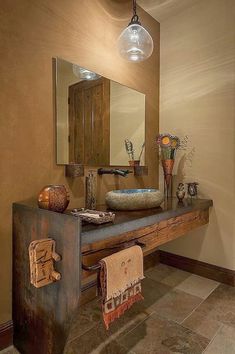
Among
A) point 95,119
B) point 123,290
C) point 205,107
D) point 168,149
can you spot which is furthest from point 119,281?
point 205,107

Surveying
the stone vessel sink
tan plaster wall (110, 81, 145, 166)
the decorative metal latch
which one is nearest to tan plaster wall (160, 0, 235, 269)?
tan plaster wall (110, 81, 145, 166)

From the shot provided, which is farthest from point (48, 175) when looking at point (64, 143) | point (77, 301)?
point (77, 301)

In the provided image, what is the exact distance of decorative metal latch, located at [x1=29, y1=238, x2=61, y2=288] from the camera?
1.13m

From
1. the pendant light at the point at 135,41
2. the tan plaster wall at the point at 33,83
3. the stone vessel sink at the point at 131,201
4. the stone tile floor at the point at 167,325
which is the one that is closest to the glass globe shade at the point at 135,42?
the pendant light at the point at 135,41

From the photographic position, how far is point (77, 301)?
1096 mm

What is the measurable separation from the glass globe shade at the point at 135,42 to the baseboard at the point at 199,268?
204 centimetres

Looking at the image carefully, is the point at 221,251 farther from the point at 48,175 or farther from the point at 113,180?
the point at 48,175

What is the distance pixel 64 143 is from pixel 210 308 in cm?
173

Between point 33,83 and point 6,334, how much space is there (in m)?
1.60

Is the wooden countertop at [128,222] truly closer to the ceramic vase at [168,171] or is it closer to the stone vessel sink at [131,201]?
the stone vessel sink at [131,201]

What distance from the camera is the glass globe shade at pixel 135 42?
1.79 meters

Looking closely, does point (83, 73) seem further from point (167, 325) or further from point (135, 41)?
point (167, 325)

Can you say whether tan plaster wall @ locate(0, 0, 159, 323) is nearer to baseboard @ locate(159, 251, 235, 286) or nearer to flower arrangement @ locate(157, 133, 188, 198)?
flower arrangement @ locate(157, 133, 188, 198)

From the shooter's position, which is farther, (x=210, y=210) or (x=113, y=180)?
(x=210, y=210)
